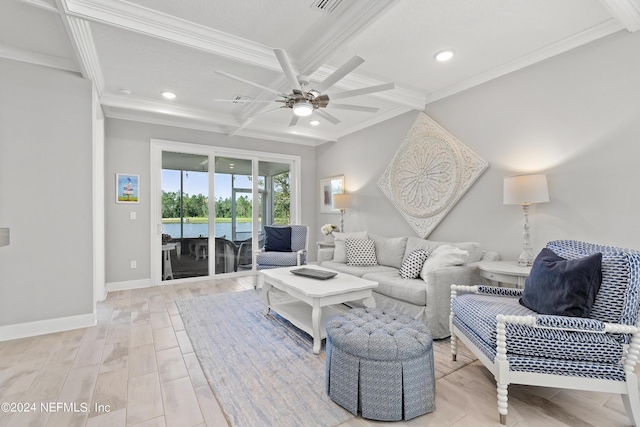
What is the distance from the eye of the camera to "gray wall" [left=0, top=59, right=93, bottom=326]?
9.00 feet

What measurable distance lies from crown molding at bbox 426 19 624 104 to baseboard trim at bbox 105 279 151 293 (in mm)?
4944

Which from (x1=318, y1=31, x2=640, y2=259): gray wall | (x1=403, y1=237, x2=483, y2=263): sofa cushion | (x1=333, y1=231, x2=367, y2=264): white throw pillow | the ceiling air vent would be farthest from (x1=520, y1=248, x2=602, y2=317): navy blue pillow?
(x1=333, y1=231, x2=367, y2=264): white throw pillow

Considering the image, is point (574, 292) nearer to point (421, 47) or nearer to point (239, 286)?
A: point (421, 47)

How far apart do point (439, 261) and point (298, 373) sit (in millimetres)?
1650

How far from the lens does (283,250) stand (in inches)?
191

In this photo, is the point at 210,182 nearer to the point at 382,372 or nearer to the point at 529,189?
the point at 382,372

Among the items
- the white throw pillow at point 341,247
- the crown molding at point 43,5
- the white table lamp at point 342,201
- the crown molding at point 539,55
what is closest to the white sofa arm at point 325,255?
the white throw pillow at point 341,247

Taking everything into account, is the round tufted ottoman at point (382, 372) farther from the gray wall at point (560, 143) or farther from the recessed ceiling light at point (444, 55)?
the recessed ceiling light at point (444, 55)

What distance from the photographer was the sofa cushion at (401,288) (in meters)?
2.78

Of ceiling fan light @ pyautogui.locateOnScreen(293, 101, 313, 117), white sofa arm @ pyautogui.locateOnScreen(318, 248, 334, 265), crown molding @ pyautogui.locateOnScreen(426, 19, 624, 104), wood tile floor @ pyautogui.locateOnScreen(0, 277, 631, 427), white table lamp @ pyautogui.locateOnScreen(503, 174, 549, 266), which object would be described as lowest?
wood tile floor @ pyautogui.locateOnScreen(0, 277, 631, 427)

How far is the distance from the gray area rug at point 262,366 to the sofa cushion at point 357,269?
1.01 metres

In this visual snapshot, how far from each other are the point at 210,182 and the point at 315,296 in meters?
3.46

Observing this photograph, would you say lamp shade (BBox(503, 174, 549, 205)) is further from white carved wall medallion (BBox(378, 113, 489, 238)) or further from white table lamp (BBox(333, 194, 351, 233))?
white table lamp (BBox(333, 194, 351, 233))

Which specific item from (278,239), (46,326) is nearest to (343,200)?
(278,239)
